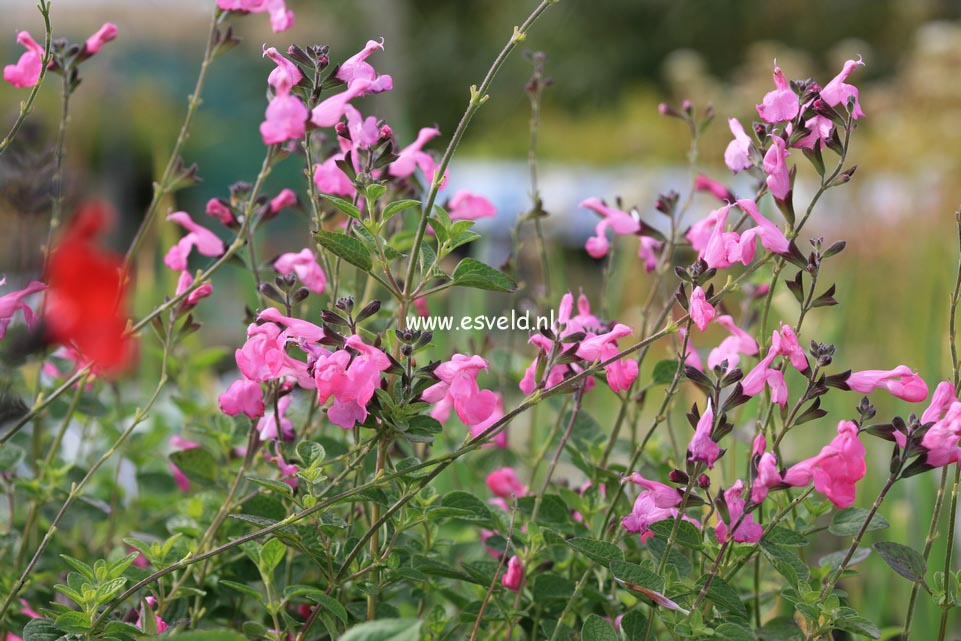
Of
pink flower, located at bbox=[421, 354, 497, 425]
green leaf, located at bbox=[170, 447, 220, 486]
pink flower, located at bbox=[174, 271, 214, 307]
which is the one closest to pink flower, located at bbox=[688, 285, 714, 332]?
pink flower, located at bbox=[421, 354, 497, 425]

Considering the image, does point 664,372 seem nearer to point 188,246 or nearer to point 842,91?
point 842,91

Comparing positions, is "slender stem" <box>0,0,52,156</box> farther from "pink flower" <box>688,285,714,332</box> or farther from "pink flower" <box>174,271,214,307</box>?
"pink flower" <box>688,285,714,332</box>

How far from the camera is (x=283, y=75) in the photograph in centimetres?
91

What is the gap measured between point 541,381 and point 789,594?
0.31 metres

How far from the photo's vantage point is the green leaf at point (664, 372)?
3.81 ft

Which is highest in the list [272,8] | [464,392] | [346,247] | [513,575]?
[272,8]

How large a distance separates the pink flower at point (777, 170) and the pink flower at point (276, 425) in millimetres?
530

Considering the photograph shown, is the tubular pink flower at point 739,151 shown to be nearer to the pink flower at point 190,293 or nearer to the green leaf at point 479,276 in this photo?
the green leaf at point 479,276

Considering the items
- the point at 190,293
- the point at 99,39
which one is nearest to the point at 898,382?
the point at 190,293

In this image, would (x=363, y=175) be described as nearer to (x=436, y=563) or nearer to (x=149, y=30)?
(x=436, y=563)

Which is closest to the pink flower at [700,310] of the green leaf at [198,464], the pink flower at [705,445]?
the pink flower at [705,445]

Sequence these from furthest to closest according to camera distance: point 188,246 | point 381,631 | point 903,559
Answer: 1. point 188,246
2. point 903,559
3. point 381,631

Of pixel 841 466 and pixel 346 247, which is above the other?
pixel 346 247

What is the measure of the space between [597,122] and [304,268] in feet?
35.1
